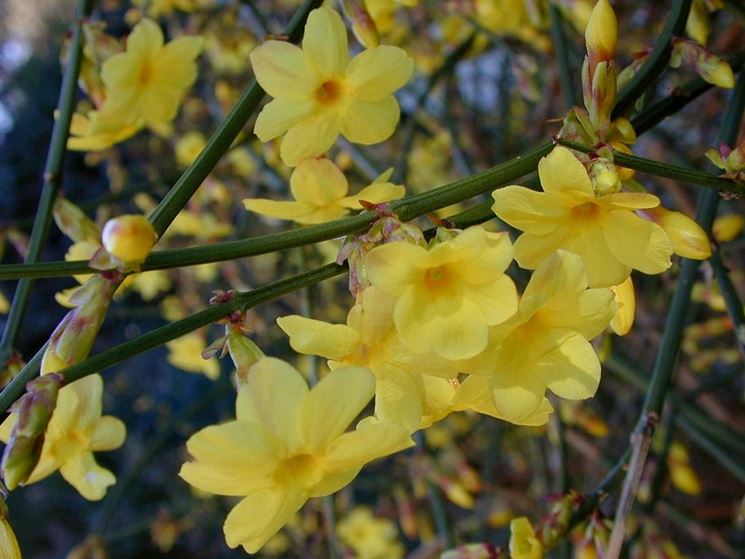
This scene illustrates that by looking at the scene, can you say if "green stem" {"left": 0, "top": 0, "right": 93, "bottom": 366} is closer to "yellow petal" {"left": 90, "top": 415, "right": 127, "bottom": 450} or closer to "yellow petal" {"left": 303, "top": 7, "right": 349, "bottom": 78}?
"yellow petal" {"left": 90, "top": 415, "right": 127, "bottom": 450}

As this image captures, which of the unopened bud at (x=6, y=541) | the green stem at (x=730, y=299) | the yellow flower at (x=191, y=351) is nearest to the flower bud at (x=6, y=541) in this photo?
the unopened bud at (x=6, y=541)

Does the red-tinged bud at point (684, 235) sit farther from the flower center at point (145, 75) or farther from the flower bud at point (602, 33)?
the flower center at point (145, 75)

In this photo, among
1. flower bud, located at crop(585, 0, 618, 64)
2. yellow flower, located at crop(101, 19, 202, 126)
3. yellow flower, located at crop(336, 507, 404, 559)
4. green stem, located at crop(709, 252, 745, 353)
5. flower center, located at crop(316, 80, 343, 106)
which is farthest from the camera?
yellow flower, located at crop(336, 507, 404, 559)

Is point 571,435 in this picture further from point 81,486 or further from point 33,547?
point 33,547

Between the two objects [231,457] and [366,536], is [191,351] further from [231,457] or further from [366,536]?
[231,457]

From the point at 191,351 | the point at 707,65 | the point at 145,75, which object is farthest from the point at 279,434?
the point at 191,351

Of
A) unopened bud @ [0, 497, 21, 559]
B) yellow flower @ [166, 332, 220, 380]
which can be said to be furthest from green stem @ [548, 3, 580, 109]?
yellow flower @ [166, 332, 220, 380]

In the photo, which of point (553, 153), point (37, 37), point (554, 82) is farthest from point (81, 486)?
point (37, 37)
